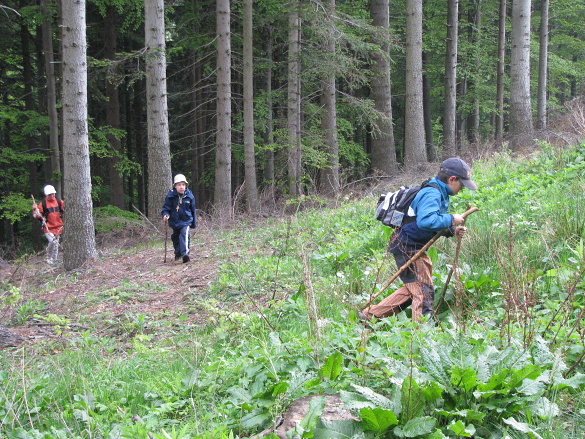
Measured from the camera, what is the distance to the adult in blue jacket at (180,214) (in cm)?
995

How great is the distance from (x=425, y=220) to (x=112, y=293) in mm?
5238

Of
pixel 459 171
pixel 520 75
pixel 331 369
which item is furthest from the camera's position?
pixel 520 75

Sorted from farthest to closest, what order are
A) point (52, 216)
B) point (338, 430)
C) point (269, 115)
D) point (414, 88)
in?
point (269, 115) < point (414, 88) < point (52, 216) < point (338, 430)

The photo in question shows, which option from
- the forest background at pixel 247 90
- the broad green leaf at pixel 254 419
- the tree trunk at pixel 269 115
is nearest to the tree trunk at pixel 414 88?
the forest background at pixel 247 90

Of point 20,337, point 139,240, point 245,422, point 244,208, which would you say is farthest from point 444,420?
point 244,208

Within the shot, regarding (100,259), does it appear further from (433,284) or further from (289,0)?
(289,0)

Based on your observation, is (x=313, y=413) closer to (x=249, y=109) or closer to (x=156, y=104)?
(x=156, y=104)

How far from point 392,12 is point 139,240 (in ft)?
58.2

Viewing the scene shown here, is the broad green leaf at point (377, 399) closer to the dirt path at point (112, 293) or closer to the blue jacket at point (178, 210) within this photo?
the dirt path at point (112, 293)

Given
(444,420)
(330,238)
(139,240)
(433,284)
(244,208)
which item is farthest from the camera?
(244,208)

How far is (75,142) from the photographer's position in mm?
9820

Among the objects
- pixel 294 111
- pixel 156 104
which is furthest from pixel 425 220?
pixel 294 111

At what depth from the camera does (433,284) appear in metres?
5.22

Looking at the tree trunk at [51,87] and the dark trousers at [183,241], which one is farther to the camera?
the tree trunk at [51,87]
